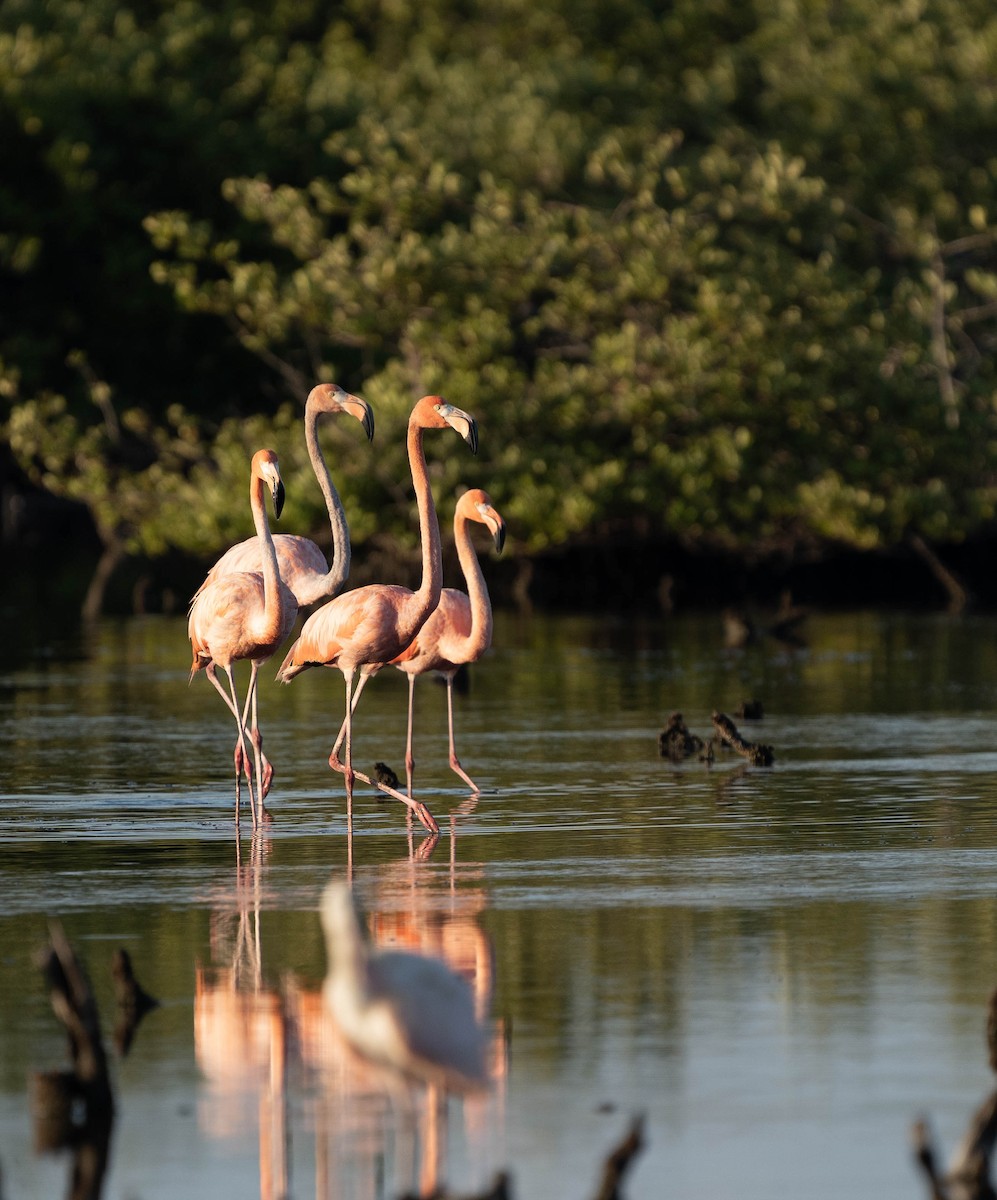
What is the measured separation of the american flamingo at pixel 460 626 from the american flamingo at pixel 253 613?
799mm

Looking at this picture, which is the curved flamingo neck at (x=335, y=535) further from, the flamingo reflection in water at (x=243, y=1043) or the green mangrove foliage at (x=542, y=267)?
the green mangrove foliage at (x=542, y=267)

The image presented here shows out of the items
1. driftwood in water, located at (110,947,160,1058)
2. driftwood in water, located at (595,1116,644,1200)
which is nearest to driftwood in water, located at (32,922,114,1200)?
driftwood in water, located at (110,947,160,1058)

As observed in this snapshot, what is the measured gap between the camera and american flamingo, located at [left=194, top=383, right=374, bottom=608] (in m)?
13.3

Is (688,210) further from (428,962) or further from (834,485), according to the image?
(428,962)

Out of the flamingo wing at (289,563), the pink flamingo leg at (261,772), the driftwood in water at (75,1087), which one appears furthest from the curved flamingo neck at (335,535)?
the driftwood in water at (75,1087)

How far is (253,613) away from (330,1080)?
610 cm

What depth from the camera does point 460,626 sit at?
13.7 meters

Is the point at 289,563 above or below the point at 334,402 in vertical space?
below

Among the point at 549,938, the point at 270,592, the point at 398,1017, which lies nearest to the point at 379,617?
the point at 270,592

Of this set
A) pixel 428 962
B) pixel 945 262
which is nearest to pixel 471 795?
pixel 428 962

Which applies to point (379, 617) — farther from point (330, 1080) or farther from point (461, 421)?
point (330, 1080)

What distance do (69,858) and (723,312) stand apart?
20.1 metres

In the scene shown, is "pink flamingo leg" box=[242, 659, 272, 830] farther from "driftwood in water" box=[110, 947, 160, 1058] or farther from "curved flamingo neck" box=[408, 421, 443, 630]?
"driftwood in water" box=[110, 947, 160, 1058]

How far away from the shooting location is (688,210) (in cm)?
3347
